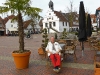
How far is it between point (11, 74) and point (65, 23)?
67.4 meters

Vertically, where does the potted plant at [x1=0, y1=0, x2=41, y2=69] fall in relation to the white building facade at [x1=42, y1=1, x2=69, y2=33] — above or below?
below

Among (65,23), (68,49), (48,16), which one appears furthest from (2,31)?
(68,49)

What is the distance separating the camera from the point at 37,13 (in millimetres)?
Result: 7777

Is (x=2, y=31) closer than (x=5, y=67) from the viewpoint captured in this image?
No

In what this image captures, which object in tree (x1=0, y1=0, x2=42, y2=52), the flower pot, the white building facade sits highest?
the white building facade

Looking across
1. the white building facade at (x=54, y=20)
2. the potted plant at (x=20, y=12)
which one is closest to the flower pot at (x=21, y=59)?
the potted plant at (x=20, y=12)

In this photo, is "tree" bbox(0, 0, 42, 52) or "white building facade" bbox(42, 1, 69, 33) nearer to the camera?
"tree" bbox(0, 0, 42, 52)

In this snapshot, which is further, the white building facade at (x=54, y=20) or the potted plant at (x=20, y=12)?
the white building facade at (x=54, y=20)

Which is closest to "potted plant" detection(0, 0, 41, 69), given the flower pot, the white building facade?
the flower pot

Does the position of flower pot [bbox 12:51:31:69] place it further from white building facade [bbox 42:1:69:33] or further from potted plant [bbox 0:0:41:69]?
white building facade [bbox 42:1:69:33]

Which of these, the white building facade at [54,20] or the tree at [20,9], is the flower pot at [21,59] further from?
the white building facade at [54,20]

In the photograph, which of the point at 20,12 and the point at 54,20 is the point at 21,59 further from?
the point at 54,20

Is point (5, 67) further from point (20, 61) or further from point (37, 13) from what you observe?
point (37, 13)

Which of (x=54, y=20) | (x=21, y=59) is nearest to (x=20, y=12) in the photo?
(x=21, y=59)
